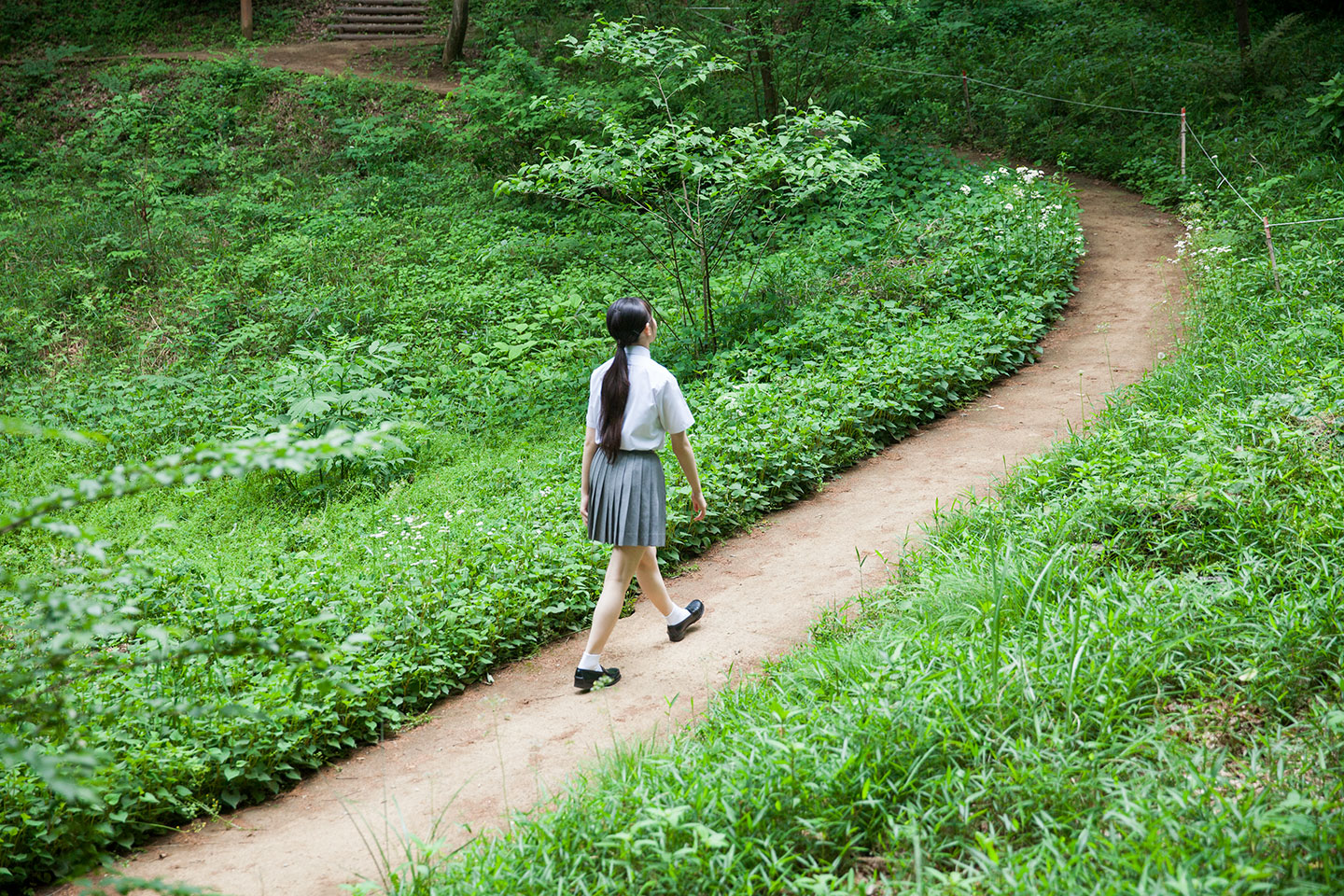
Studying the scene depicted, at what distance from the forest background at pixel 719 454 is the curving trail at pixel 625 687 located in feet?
0.73

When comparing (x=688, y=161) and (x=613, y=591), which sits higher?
(x=688, y=161)

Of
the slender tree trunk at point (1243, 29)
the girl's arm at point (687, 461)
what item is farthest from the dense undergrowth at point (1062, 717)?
the slender tree trunk at point (1243, 29)

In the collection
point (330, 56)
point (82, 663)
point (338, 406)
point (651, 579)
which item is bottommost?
point (651, 579)

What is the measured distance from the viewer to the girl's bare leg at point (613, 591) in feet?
15.1

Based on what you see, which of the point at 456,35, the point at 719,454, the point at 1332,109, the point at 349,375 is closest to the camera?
the point at 719,454

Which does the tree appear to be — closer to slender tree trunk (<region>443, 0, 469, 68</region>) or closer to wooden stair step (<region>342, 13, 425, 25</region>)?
slender tree trunk (<region>443, 0, 469, 68</region>)

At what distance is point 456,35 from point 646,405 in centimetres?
1967

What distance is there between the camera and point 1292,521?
13.7 ft

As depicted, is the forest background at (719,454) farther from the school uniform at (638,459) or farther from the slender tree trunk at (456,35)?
the slender tree trunk at (456,35)

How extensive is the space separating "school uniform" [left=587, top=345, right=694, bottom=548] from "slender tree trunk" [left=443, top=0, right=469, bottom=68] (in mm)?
19240

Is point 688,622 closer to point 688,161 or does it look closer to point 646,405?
point 646,405

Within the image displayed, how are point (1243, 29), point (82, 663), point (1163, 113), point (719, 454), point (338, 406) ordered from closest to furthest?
point (82, 663) → point (719, 454) → point (338, 406) → point (1163, 113) → point (1243, 29)

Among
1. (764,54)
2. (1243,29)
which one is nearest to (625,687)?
(764,54)

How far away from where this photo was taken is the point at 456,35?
21.1 meters
